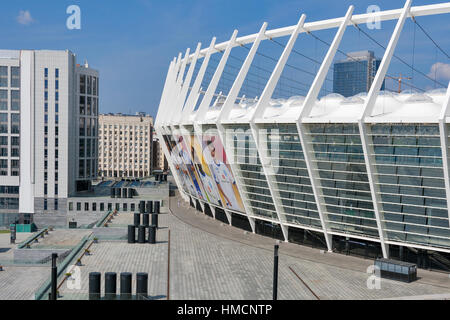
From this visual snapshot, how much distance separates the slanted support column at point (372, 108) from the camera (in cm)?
2603

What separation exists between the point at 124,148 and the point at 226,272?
99946 millimetres

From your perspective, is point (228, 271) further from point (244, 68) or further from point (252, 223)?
point (244, 68)

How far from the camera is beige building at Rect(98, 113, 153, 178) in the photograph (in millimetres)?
122500

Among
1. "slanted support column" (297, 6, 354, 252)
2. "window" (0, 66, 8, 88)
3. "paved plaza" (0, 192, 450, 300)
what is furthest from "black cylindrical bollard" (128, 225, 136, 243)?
"window" (0, 66, 8, 88)

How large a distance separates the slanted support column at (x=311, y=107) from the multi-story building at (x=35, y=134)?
39793 mm

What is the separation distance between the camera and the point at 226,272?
27172mm

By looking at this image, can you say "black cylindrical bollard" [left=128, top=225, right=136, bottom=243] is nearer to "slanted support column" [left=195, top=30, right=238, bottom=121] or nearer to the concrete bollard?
the concrete bollard

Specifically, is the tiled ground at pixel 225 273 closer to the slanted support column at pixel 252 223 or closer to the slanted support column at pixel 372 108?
the slanted support column at pixel 252 223

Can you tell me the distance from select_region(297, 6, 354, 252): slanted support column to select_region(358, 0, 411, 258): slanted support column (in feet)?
11.8

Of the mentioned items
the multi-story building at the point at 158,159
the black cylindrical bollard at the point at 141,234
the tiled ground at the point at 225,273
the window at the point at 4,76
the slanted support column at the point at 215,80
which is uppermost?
the window at the point at 4,76

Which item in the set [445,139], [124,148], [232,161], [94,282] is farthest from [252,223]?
[124,148]

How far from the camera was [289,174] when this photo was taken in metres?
31.9

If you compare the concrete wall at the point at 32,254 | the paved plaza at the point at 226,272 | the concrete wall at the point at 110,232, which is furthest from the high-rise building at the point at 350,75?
the concrete wall at the point at 32,254
